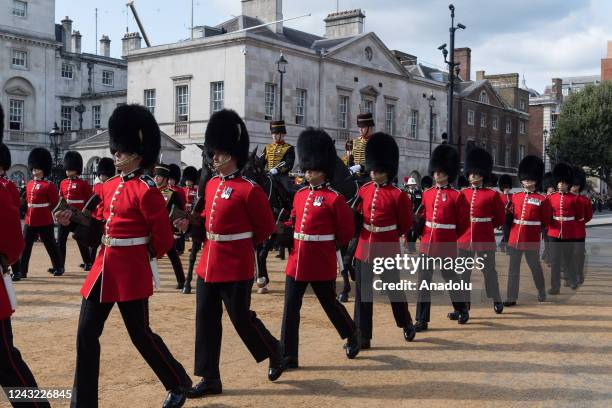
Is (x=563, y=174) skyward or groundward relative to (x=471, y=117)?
groundward

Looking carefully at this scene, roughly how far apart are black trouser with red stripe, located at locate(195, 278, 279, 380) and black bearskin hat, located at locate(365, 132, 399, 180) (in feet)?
7.34

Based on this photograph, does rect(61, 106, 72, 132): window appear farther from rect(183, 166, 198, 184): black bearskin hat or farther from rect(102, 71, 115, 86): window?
rect(183, 166, 198, 184): black bearskin hat

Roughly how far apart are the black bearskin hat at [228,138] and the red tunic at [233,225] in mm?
236

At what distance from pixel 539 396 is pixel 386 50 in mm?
34034

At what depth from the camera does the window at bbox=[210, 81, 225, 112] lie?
101 ft

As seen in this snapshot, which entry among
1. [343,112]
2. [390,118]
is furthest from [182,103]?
[390,118]

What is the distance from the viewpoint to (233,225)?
5.23 m

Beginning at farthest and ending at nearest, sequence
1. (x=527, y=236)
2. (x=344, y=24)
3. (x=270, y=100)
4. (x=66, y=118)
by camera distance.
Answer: (x=66, y=118), (x=344, y=24), (x=270, y=100), (x=527, y=236)

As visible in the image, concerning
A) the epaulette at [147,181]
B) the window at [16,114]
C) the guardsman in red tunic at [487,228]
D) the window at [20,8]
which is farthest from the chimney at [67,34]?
the epaulette at [147,181]

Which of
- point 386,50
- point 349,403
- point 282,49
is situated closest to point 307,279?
point 349,403

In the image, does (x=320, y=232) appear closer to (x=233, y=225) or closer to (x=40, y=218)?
(x=233, y=225)

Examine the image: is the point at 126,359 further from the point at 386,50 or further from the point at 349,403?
the point at 386,50

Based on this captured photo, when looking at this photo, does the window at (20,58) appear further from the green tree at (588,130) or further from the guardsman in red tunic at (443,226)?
the guardsman in red tunic at (443,226)

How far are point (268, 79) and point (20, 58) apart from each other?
15.2m
